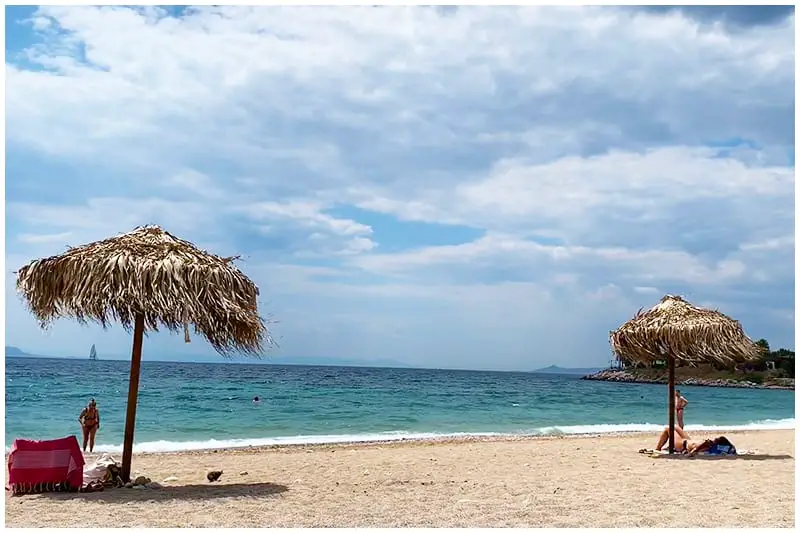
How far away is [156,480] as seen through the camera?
8969 millimetres

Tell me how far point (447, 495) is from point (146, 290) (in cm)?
339

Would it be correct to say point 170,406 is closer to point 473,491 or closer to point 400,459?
point 400,459

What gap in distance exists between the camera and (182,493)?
25.0 ft

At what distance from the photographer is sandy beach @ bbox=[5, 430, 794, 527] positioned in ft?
20.4

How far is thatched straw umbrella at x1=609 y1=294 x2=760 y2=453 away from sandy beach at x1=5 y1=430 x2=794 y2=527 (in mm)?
1387

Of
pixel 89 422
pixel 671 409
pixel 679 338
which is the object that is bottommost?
pixel 89 422

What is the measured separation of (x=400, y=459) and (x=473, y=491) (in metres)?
3.75

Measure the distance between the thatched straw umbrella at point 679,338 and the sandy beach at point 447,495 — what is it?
139cm

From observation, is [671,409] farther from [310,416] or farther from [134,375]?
[310,416]

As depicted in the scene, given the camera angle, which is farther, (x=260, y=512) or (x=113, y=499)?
(x=113, y=499)

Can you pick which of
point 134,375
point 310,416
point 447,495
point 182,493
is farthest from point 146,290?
point 310,416

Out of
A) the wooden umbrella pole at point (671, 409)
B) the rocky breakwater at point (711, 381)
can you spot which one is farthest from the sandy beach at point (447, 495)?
the rocky breakwater at point (711, 381)

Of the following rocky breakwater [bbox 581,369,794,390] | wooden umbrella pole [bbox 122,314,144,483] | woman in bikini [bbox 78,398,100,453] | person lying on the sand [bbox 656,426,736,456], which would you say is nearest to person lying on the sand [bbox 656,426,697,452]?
person lying on the sand [bbox 656,426,736,456]

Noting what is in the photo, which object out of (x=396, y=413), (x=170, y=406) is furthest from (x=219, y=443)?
(x=170, y=406)
